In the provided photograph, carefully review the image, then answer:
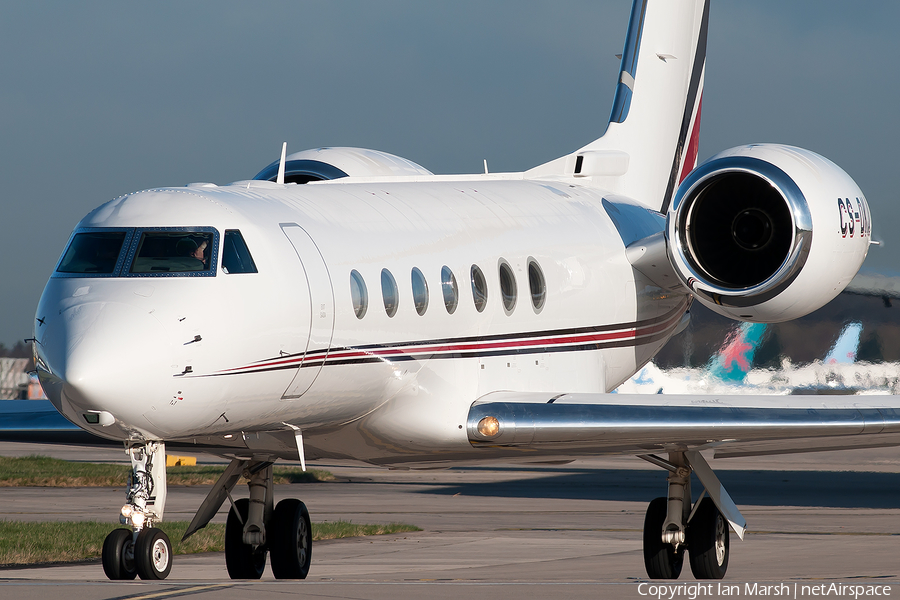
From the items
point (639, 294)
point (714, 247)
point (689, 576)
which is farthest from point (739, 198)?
point (689, 576)

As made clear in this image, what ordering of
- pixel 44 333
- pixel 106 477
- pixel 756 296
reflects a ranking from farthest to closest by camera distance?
1. pixel 106 477
2. pixel 756 296
3. pixel 44 333

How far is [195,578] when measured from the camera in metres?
14.8

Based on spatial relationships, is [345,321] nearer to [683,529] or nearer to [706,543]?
[683,529]

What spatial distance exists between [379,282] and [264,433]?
172 centimetres

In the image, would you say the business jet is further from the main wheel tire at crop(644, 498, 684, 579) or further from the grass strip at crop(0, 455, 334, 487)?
the grass strip at crop(0, 455, 334, 487)

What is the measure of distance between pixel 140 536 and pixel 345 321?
255 centimetres

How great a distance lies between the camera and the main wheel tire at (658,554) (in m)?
14.6

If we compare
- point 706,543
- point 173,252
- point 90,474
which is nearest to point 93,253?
point 173,252

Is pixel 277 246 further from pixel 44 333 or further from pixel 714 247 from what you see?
pixel 714 247

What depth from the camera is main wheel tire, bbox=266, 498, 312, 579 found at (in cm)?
1445

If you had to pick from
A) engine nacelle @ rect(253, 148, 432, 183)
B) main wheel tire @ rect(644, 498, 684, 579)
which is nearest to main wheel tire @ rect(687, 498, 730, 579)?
main wheel tire @ rect(644, 498, 684, 579)

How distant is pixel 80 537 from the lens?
18.9 meters

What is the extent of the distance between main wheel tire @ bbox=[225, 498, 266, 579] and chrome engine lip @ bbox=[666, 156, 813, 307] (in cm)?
561

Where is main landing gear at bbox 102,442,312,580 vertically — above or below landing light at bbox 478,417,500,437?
below
